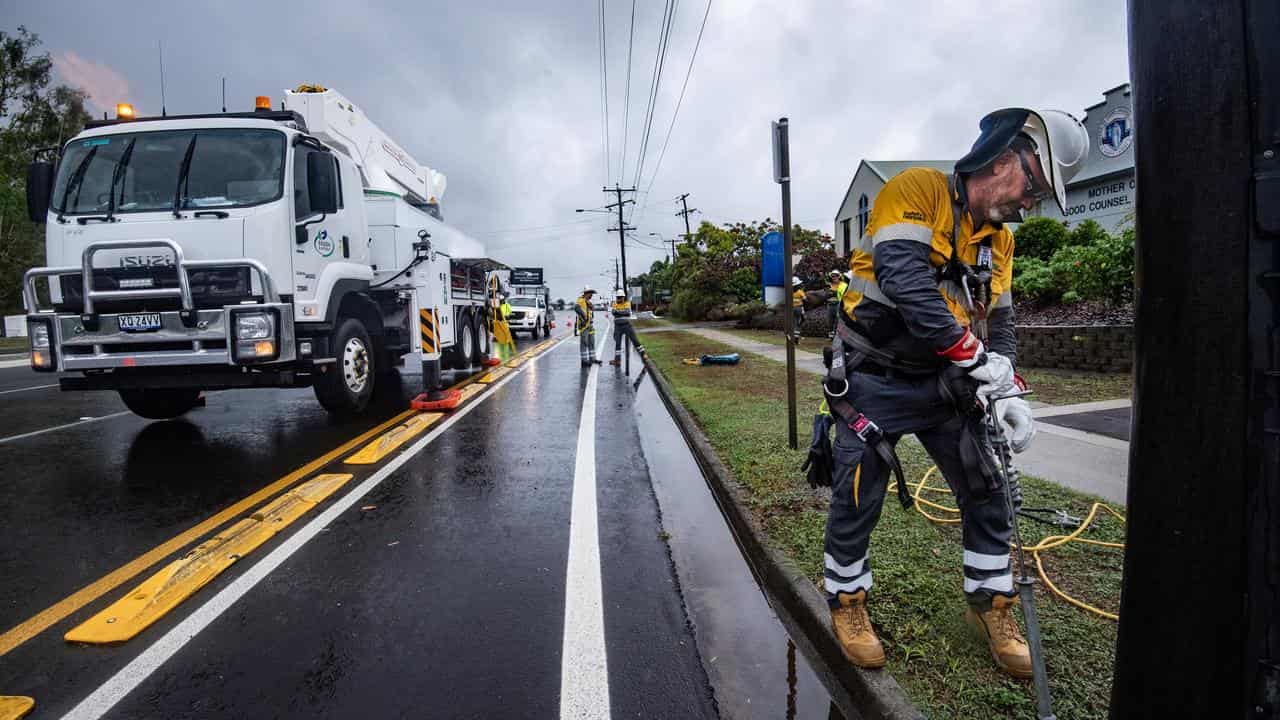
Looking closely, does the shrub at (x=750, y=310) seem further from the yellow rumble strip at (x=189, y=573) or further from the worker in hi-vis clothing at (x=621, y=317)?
the yellow rumble strip at (x=189, y=573)

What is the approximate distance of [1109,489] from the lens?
183 inches

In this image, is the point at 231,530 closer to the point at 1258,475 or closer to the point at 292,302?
the point at 292,302

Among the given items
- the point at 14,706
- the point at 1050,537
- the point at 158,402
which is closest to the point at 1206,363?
the point at 1050,537

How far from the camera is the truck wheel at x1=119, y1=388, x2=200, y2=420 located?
26.6ft

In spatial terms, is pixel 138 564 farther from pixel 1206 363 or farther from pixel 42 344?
pixel 1206 363

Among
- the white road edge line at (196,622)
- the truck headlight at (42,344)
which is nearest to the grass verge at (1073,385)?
the white road edge line at (196,622)

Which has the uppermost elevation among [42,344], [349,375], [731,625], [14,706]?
[42,344]

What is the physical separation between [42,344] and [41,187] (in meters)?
1.65

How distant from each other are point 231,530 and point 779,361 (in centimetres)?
1136

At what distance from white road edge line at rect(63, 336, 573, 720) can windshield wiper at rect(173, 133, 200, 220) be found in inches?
139

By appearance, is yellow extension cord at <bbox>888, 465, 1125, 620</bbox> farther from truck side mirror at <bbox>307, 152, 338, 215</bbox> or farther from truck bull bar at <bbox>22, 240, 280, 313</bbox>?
truck side mirror at <bbox>307, 152, 338, 215</bbox>

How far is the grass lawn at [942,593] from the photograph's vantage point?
8.13 ft

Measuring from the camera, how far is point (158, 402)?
8.30m

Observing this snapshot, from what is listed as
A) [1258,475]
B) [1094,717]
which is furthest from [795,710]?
[1258,475]
